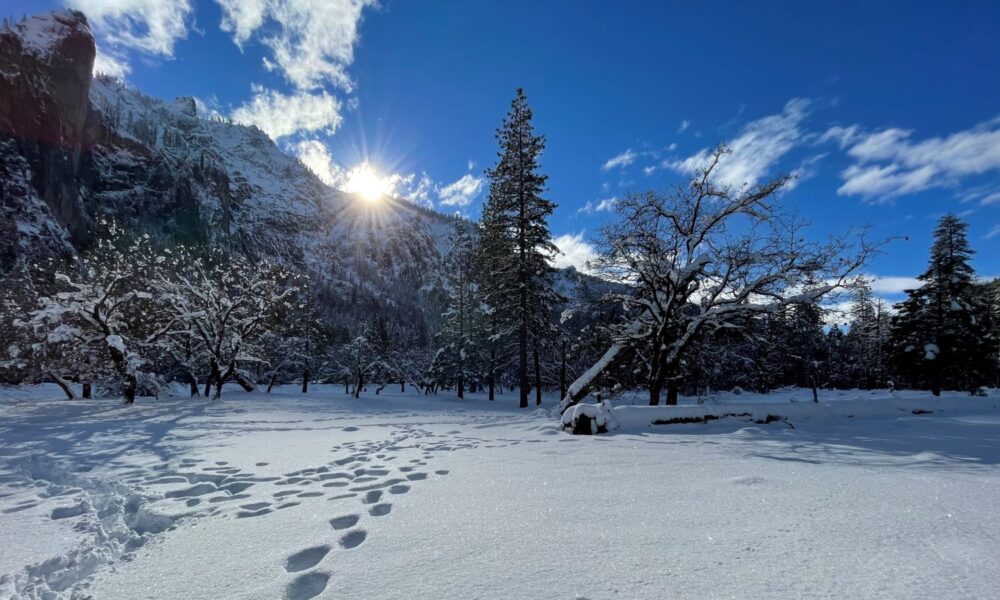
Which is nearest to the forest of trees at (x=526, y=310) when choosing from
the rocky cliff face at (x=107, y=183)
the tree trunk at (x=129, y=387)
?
the tree trunk at (x=129, y=387)

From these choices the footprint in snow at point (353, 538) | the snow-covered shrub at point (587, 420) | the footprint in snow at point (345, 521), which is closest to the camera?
the footprint in snow at point (353, 538)

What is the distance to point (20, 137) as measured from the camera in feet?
256

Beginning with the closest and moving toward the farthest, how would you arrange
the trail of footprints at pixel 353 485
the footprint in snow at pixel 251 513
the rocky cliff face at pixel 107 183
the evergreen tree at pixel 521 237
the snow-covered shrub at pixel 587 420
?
the trail of footprints at pixel 353 485 < the footprint in snow at pixel 251 513 < the snow-covered shrub at pixel 587 420 < the evergreen tree at pixel 521 237 < the rocky cliff face at pixel 107 183

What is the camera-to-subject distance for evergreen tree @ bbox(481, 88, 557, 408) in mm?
21094

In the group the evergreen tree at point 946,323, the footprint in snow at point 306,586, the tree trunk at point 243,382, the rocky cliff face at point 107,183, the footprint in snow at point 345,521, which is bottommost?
the tree trunk at point 243,382

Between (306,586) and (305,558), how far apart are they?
380 mm

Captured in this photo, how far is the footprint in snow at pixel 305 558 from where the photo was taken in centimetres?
231

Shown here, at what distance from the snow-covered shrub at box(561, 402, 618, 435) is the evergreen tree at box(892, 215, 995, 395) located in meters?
30.2

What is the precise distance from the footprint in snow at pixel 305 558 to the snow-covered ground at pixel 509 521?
0.02 m

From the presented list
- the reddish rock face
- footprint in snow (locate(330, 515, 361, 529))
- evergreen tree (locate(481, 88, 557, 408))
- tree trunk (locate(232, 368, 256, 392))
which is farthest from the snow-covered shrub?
the reddish rock face

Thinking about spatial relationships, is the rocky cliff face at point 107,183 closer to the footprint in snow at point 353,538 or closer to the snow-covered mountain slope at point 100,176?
the snow-covered mountain slope at point 100,176

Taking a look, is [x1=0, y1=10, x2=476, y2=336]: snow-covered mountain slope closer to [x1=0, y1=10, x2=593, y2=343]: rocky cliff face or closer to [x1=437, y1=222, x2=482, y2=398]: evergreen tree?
[x1=0, y1=10, x2=593, y2=343]: rocky cliff face

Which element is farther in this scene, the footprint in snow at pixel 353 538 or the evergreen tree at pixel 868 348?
the evergreen tree at pixel 868 348

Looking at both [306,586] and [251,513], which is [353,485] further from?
[306,586]
